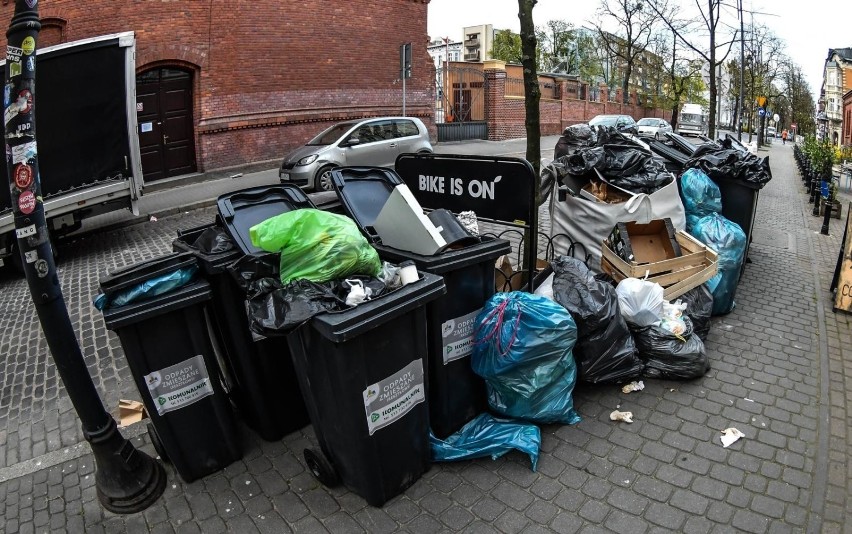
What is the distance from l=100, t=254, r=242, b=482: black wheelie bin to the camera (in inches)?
112

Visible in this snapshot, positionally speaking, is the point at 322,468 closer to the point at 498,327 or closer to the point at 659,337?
the point at 498,327

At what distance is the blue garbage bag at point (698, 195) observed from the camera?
568 centimetres

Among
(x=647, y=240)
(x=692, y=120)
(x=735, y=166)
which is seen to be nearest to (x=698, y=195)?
(x=735, y=166)

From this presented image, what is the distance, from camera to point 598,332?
3738 mm

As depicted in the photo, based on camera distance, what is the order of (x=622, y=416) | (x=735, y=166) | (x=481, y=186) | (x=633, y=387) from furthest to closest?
(x=735, y=166) → (x=481, y=186) → (x=633, y=387) → (x=622, y=416)

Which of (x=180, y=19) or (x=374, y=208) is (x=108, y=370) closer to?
(x=374, y=208)

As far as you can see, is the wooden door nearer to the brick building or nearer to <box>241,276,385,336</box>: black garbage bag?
the brick building

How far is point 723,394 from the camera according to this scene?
385cm

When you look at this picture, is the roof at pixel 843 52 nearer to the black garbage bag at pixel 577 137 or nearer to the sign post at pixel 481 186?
the black garbage bag at pixel 577 137

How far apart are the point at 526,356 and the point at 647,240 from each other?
2526 mm

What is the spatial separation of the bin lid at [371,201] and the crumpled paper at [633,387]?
5.01 ft

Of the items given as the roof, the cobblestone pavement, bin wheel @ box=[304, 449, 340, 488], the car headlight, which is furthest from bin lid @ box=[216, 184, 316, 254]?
the roof

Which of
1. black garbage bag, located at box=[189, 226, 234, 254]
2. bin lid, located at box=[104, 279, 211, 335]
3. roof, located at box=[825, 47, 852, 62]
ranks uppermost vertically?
roof, located at box=[825, 47, 852, 62]

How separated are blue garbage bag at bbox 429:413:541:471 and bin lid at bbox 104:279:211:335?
1.50 metres
